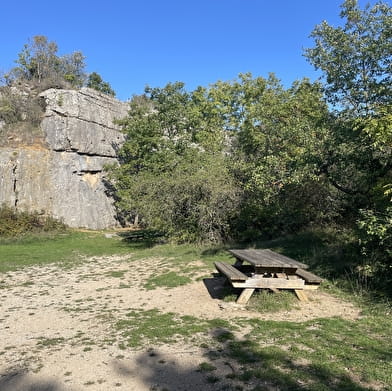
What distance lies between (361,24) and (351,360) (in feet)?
28.1

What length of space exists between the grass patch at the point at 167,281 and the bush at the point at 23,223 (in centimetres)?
1299

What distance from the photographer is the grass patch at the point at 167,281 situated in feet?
26.4

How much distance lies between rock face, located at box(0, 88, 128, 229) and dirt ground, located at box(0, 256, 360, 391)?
44.7 ft

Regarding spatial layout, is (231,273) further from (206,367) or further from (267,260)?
(206,367)

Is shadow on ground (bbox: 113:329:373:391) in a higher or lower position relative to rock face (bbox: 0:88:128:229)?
lower

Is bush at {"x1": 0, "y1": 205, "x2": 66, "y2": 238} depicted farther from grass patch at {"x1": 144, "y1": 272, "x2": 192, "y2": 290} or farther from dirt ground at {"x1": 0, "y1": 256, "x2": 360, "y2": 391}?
grass patch at {"x1": 144, "y1": 272, "x2": 192, "y2": 290}

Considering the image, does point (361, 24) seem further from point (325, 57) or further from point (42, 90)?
point (42, 90)

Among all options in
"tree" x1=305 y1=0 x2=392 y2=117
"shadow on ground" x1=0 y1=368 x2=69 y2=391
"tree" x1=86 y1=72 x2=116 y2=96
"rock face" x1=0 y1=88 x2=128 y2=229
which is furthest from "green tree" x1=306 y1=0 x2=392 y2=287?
"tree" x1=86 y1=72 x2=116 y2=96

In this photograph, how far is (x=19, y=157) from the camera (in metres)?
22.4

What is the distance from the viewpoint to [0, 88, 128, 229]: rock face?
22.2m

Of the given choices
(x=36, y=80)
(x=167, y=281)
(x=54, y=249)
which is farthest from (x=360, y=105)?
(x=36, y=80)

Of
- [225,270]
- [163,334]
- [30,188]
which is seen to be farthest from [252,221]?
[30,188]

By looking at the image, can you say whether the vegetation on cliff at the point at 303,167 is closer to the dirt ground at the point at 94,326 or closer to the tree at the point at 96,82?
the dirt ground at the point at 94,326

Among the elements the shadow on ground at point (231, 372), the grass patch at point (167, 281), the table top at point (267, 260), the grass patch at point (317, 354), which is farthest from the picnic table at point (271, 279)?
the grass patch at point (167, 281)
